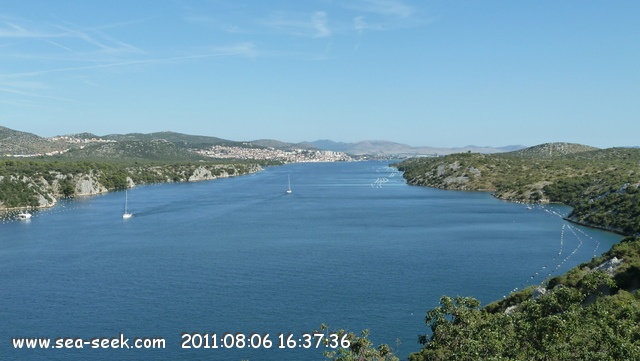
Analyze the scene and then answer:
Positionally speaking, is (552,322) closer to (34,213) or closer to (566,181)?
(566,181)

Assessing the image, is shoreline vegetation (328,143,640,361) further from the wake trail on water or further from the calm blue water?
the calm blue water

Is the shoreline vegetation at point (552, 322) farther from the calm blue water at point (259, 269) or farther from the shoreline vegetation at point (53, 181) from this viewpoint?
the shoreline vegetation at point (53, 181)

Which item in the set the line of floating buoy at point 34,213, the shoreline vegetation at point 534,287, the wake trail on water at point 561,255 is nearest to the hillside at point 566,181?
the shoreline vegetation at point 534,287

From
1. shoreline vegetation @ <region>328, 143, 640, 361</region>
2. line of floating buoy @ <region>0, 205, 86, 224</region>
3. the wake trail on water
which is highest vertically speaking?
shoreline vegetation @ <region>328, 143, 640, 361</region>

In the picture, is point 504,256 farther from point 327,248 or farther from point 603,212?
point 603,212

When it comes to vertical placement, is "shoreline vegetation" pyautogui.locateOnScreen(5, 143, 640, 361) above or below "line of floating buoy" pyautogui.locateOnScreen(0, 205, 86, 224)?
above

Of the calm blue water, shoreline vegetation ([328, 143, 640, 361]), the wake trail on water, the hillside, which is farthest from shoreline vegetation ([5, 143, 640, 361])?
the calm blue water

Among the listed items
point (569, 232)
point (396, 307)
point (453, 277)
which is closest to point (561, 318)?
point (396, 307)

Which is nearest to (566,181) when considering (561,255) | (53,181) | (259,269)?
(561,255)
